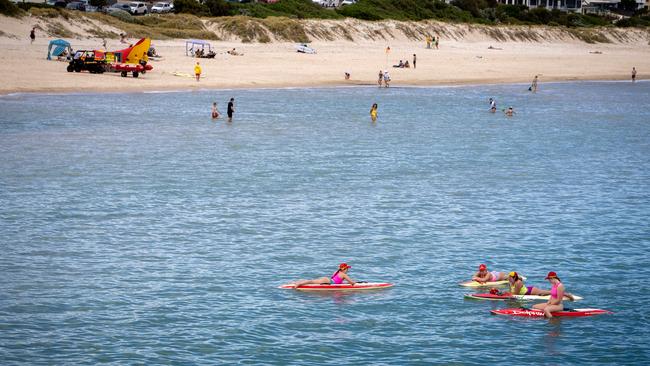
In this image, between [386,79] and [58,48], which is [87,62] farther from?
[386,79]

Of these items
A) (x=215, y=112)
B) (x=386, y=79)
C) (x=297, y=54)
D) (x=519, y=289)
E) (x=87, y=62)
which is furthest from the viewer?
→ (x=297, y=54)

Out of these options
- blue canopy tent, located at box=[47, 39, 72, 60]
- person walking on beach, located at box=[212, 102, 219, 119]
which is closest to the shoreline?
blue canopy tent, located at box=[47, 39, 72, 60]

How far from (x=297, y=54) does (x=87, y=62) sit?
27188 mm

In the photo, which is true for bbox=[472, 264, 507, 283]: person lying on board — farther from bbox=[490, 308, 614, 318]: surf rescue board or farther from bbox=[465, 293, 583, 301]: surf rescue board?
bbox=[490, 308, 614, 318]: surf rescue board

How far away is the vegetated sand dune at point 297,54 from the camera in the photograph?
76625 mm

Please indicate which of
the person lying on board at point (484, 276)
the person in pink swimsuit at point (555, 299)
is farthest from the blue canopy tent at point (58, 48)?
the person in pink swimsuit at point (555, 299)

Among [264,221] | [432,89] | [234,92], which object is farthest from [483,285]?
[432,89]

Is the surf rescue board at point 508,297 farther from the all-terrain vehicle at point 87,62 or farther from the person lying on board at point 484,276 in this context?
the all-terrain vehicle at point 87,62

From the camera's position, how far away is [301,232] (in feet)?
119

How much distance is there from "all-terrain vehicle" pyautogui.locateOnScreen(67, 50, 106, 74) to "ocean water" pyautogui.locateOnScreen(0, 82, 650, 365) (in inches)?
248

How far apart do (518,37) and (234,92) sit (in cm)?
7053

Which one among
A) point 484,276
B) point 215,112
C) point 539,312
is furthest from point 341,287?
point 215,112

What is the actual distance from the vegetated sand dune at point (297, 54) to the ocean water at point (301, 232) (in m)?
8.35

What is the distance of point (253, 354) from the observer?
24.0m
